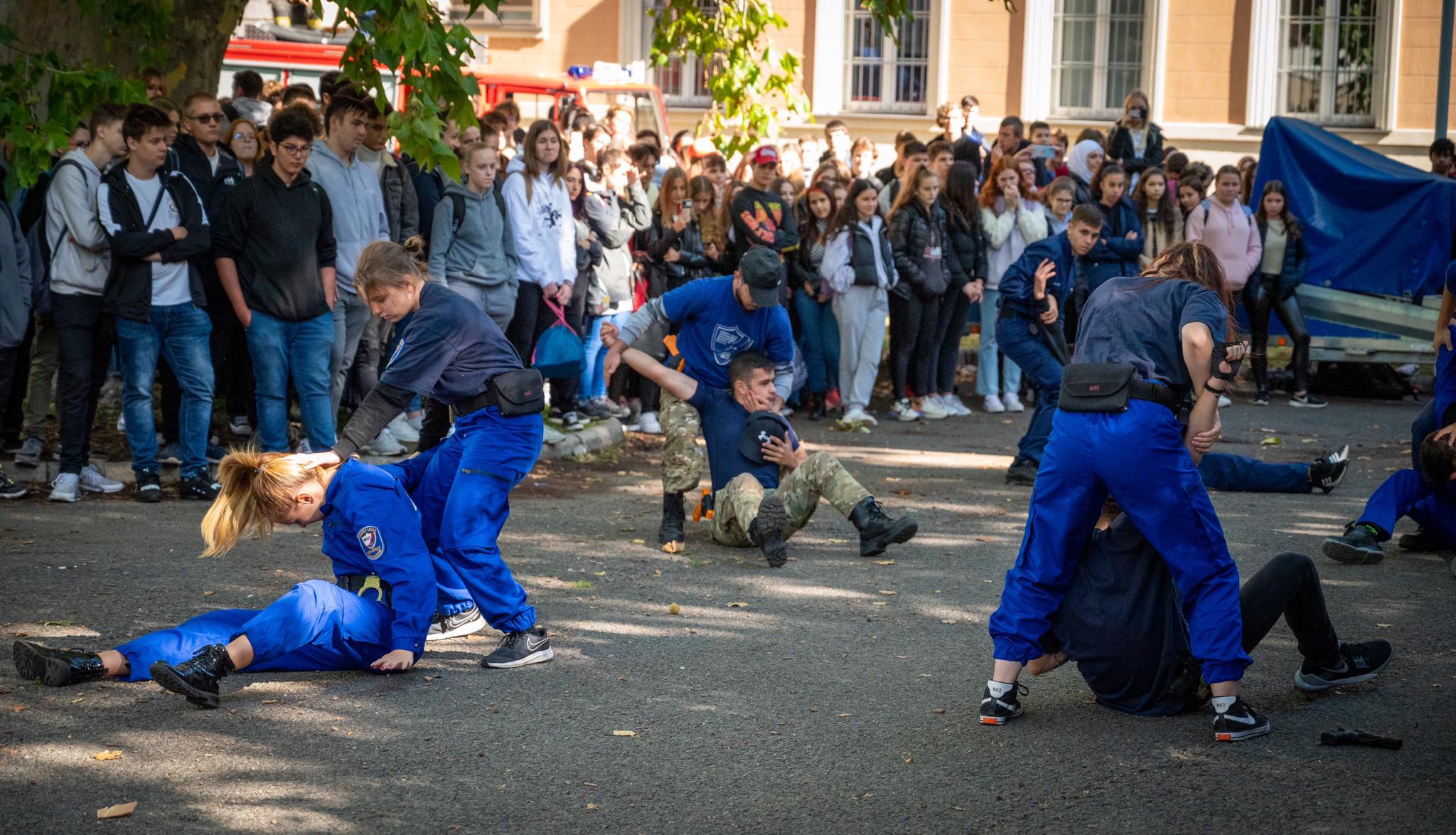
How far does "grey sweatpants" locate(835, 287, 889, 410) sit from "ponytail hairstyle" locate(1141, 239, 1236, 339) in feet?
22.9

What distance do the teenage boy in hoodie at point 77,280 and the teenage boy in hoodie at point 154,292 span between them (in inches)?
3.5

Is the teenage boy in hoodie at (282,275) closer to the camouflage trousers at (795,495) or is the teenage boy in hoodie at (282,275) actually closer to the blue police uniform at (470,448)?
the camouflage trousers at (795,495)

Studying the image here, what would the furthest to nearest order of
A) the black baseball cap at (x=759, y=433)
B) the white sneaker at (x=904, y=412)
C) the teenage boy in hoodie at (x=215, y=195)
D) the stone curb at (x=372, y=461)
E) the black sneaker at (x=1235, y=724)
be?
1. the white sneaker at (x=904, y=412)
2. the teenage boy in hoodie at (x=215, y=195)
3. the stone curb at (x=372, y=461)
4. the black baseball cap at (x=759, y=433)
5. the black sneaker at (x=1235, y=724)

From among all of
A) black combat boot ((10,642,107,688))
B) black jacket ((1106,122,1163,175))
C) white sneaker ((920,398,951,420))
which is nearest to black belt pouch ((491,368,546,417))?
black combat boot ((10,642,107,688))

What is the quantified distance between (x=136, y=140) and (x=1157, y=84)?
19011mm

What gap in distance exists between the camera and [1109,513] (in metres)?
5.25

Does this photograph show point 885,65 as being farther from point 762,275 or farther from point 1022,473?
point 762,275

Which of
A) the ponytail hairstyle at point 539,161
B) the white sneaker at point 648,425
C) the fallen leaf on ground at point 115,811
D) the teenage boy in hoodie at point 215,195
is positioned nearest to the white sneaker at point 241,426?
the teenage boy in hoodie at point 215,195

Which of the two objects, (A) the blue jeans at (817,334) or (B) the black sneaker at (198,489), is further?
(A) the blue jeans at (817,334)

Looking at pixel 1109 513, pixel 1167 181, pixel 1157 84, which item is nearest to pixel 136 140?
pixel 1109 513

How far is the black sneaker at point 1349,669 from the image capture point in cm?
539

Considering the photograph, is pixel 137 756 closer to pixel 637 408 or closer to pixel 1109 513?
pixel 1109 513

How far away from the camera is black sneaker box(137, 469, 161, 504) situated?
8.48 metres

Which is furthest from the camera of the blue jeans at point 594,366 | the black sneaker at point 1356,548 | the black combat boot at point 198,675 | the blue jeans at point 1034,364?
the blue jeans at point 594,366
